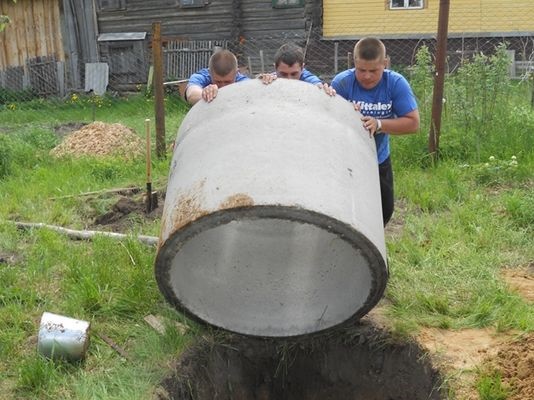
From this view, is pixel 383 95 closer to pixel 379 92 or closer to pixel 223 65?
pixel 379 92

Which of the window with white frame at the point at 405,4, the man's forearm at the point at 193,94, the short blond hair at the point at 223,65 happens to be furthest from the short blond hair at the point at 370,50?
the window with white frame at the point at 405,4

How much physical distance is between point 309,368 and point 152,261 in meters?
1.21

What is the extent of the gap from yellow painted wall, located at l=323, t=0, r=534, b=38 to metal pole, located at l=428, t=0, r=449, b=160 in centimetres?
941

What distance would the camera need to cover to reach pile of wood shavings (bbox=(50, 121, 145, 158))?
27.3 feet

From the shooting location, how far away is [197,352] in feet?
11.7

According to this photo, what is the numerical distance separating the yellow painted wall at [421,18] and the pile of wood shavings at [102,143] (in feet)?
28.3

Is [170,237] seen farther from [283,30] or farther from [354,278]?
[283,30]

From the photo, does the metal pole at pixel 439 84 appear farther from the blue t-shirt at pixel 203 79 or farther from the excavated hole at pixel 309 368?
the excavated hole at pixel 309 368

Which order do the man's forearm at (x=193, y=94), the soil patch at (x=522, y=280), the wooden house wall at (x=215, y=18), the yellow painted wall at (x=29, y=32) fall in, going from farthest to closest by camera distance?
1. the yellow painted wall at (x=29, y=32)
2. the wooden house wall at (x=215, y=18)
3. the soil patch at (x=522, y=280)
4. the man's forearm at (x=193, y=94)

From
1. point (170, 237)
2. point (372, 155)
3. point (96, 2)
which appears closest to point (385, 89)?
point (372, 155)

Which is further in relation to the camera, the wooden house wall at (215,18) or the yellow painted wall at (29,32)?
the yellow painted wall at (29,32)

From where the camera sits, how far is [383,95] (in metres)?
3.98

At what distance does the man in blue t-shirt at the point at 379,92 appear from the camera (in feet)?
12.4

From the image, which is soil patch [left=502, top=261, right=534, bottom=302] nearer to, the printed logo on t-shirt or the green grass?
the green grass
